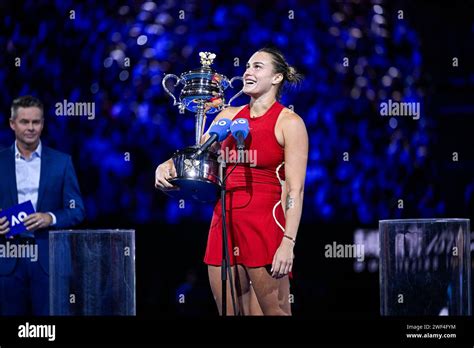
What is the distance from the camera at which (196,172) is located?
3.41 metres

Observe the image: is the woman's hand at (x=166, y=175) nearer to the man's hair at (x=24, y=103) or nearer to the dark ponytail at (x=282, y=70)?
the dark ponytail at (x=282, y=70)

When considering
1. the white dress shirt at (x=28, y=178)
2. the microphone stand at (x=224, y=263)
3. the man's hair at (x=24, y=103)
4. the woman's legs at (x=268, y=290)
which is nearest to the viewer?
the microphone stand at (x=224, y=263)

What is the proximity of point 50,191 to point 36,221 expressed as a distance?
0.68 feet

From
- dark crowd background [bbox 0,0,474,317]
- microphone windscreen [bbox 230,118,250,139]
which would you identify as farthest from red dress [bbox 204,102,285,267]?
dark crowd background [bbox 0,0,474,317]

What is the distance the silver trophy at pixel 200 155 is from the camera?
3412 millimetres

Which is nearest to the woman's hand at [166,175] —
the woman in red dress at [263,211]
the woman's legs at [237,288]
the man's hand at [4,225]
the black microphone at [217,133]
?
the woman in red dress at [263,211]

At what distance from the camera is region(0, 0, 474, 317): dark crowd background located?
5105mm

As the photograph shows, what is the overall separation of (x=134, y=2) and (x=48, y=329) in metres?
2.19

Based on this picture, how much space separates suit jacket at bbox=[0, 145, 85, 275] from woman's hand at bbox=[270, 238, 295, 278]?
76.0 inches

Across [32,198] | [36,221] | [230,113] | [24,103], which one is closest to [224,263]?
[230,113]

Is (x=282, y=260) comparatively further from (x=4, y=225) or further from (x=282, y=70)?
(x=4, y=225)

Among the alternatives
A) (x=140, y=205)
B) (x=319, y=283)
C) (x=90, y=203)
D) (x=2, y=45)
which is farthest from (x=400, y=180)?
(x=2, y=45)

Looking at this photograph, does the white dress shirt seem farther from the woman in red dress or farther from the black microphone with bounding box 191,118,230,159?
the black microphone with bounding box 191,118,230,159

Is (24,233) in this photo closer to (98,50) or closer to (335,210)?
(98,50)
